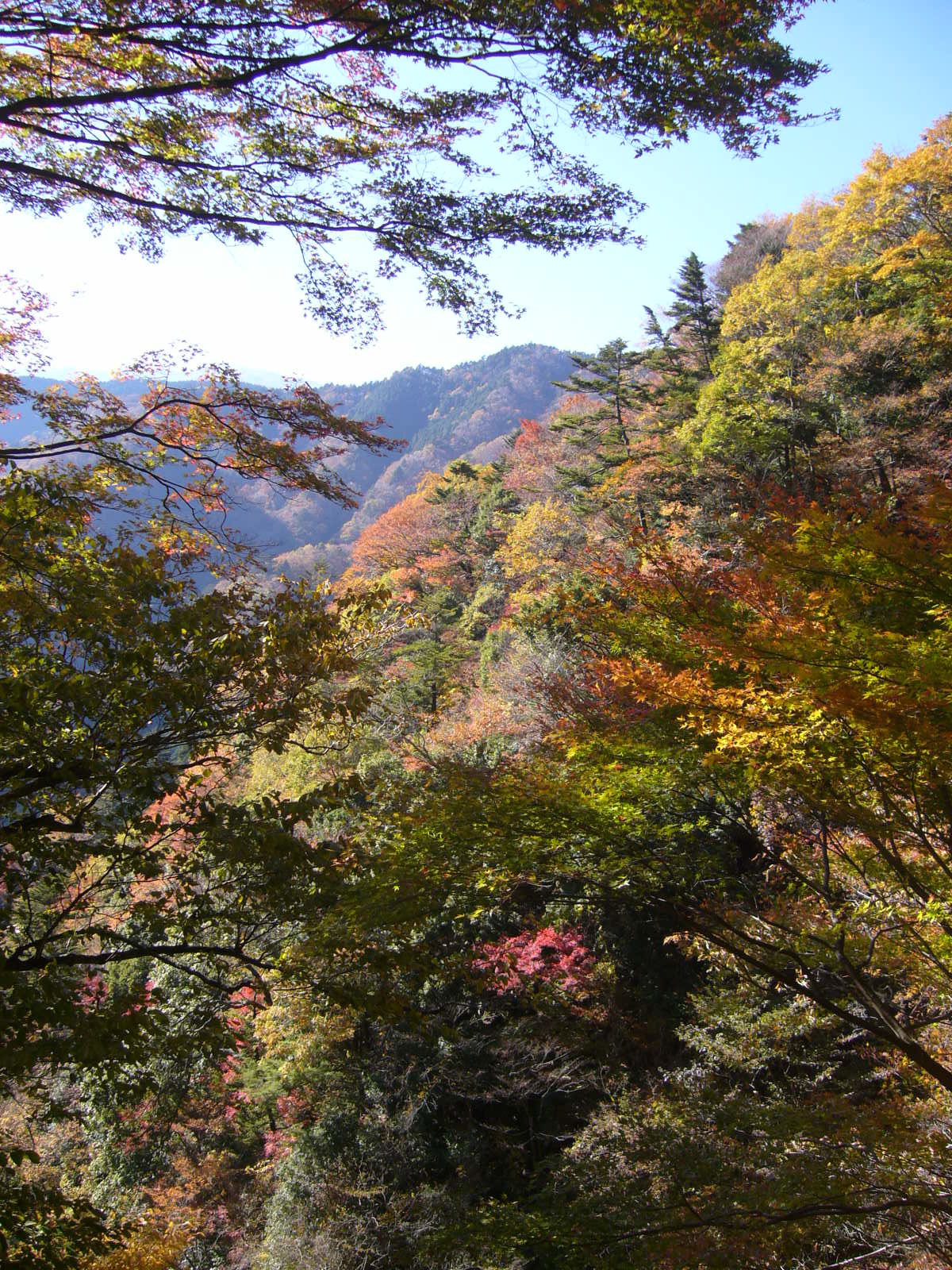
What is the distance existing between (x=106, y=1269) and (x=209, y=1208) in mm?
4985

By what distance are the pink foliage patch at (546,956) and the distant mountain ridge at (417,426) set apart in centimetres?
3560

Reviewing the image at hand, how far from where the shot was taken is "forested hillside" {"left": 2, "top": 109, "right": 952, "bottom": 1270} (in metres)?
4.12

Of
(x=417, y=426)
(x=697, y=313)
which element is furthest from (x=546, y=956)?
(x=417, y=426)

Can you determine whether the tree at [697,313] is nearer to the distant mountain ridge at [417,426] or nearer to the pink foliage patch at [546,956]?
the pink foliage patch at [546,956]

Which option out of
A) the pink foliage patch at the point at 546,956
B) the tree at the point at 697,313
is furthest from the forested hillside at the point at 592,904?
the tree at the point at 697,313

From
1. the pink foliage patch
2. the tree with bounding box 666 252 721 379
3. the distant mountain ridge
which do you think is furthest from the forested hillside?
the distant mountain ridge

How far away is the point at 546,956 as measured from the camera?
37.6 feet

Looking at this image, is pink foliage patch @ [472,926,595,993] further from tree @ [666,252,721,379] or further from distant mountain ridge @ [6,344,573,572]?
distant mountain ridge @ [6,344,573,572]

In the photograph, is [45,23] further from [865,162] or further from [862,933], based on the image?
[865,162]

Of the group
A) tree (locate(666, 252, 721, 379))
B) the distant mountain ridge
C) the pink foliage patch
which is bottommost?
the pink foliage patch

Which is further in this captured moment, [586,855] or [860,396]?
→ [860,396]

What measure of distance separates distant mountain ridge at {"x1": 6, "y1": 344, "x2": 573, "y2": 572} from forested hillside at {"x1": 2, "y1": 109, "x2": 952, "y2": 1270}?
112ft

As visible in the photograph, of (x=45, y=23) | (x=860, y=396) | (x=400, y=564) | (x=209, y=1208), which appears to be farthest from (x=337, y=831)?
(x=400, y=564)

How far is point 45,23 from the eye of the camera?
3.54 metres
